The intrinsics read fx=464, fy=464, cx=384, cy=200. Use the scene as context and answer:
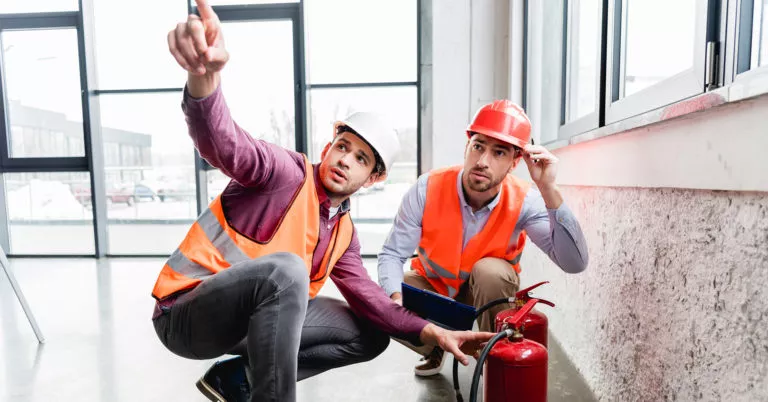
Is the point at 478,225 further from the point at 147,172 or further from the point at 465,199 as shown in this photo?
the point at 147,172

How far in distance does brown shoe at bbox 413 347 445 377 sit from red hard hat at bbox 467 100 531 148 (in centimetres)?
90

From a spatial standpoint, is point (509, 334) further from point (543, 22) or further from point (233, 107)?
point (233, 107)

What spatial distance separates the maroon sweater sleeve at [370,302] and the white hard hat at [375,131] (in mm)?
309

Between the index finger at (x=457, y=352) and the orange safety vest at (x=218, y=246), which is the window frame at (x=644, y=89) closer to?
the index finger at (x=457, y=352)

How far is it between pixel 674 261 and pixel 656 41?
2.63ft

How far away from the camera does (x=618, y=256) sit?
139 cm

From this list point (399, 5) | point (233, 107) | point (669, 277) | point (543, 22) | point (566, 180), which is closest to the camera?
point (669, 277)

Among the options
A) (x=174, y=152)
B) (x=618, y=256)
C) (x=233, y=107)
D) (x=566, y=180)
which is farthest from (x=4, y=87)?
(x=618, y=256)

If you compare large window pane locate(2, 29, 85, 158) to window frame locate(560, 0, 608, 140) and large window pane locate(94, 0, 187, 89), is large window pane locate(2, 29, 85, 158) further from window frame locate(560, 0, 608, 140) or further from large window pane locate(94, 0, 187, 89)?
window frame locate(560, 0, 608, 140)

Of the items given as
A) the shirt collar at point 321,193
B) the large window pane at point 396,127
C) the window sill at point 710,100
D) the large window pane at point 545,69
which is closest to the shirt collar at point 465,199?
the window sill at point 710,100

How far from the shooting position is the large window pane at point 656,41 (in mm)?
1272

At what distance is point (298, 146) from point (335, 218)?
3003 mm

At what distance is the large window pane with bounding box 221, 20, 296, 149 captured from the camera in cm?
419

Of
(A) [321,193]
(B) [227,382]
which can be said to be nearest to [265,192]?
(A) [321,193]
